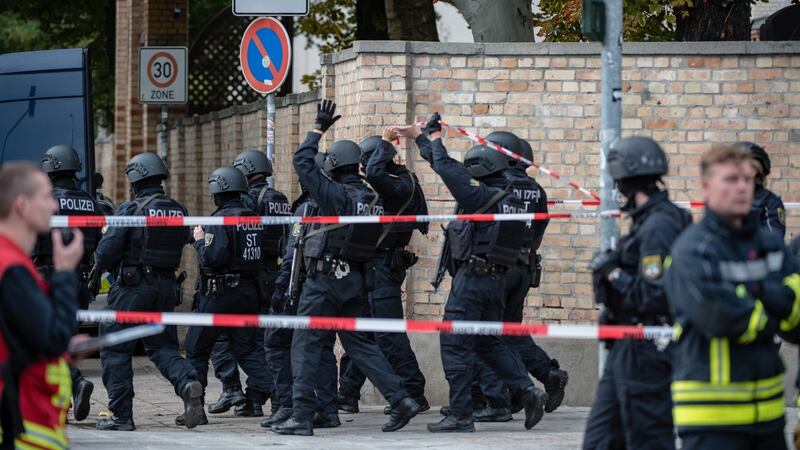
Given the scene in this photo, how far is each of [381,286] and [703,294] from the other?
19.5 ft

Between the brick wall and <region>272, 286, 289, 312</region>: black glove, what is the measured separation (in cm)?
131

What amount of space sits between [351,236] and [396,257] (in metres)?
1.27

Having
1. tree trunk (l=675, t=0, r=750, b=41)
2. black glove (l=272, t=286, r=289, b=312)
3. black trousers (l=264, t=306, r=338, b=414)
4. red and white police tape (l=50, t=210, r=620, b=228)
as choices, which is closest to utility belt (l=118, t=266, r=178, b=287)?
red and white police tape (l=50, t=210, r=620, b=228)

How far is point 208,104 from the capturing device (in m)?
26.5

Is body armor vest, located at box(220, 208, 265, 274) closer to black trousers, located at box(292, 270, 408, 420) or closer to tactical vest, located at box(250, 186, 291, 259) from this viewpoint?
tactical vest, located at box(250, 186, 291, 259)

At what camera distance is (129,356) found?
35.1 feet

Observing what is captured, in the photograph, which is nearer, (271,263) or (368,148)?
(368,148)

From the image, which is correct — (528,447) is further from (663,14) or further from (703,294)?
(663,14)

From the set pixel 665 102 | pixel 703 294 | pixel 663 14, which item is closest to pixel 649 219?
pixel 703 294

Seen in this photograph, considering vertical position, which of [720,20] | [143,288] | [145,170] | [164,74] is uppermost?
[720,20]

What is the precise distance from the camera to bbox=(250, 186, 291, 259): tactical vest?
11.5 m

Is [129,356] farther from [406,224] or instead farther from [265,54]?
[265,54]

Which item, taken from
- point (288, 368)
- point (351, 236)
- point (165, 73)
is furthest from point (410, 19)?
point (351, 236)

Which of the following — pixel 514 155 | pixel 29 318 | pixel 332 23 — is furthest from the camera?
pixel 332 23
